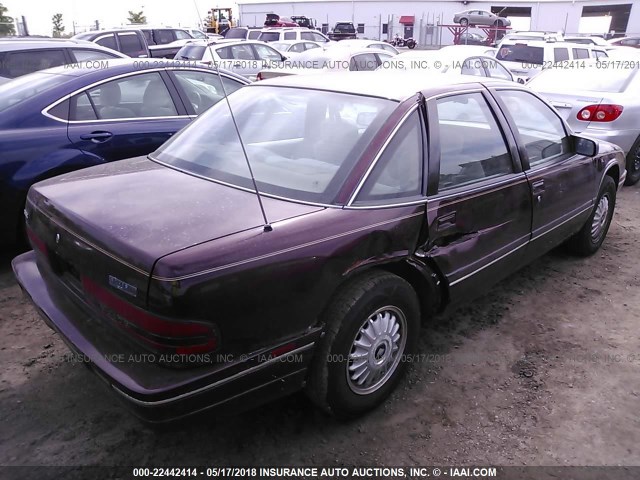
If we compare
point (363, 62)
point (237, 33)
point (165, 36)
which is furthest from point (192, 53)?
point (237, 33)

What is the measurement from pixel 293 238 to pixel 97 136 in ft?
9.60

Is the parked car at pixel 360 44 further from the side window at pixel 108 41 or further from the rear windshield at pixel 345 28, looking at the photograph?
the rear windshield at pixel 345 28

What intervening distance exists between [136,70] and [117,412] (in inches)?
126

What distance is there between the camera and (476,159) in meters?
3.10

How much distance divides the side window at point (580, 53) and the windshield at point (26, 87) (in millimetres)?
13082

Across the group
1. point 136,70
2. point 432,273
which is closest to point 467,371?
point 432,273

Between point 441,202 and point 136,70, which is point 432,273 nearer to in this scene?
point 441,202

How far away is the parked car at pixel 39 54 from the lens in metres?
7.35

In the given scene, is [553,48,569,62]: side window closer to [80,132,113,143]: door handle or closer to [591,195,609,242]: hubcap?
[591,195,609,242]: hubcap

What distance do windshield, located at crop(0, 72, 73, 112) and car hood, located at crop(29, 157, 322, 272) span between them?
6.43ft

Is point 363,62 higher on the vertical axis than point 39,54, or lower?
lower

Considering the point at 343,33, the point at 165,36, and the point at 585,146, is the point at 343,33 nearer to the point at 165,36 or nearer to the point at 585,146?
the point at 165,36

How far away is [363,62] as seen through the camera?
11.5m

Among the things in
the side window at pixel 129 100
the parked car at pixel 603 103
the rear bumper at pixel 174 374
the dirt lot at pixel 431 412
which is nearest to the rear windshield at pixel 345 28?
the parked car at pixel 603 103
